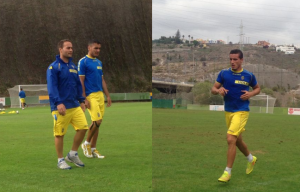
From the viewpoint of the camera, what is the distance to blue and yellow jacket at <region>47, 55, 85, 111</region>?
20.8ft

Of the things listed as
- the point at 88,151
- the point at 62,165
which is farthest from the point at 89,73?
the point at 62,165

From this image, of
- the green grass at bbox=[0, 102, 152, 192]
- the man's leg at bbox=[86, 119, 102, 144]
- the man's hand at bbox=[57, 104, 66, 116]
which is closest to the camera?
the green grass at bbox=[0, 102, 152, 192]

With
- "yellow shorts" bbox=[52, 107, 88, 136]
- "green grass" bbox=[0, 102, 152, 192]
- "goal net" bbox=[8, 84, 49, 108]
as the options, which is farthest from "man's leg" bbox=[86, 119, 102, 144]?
"goal net" bbox=[8, 84, 49, 108]

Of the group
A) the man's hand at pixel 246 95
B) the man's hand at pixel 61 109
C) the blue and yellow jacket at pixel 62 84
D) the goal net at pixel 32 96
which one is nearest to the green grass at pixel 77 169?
the man's hand at pixel 61 109

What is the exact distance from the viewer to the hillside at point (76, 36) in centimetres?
5438

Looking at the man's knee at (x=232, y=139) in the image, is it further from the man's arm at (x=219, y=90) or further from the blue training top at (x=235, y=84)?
the man's arm at (x=219, y=90)

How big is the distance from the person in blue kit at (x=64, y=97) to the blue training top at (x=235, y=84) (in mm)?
2354

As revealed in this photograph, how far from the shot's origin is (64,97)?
6.59m

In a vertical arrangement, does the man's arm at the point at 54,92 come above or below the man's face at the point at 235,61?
below

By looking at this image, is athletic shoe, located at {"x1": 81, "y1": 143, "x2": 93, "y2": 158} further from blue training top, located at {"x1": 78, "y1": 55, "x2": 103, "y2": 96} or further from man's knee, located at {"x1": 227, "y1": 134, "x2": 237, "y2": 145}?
man's knee, located at {"x1": 227, "y1": 134, "x2": 237, "y2": 145}

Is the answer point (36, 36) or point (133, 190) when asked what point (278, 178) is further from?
point (36, 36)

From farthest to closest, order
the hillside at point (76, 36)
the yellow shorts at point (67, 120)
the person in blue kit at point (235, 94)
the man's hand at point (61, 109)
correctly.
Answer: the hillside at point (76, 36)
the yellow shorts at point (67, 120)
the man's hand at point (61, 109)
the person in blue kit at point (235, 94)

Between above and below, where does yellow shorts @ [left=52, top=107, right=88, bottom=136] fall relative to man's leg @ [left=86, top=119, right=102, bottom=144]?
above

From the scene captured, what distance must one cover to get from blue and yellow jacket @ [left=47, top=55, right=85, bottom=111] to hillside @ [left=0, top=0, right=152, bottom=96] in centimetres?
4597
